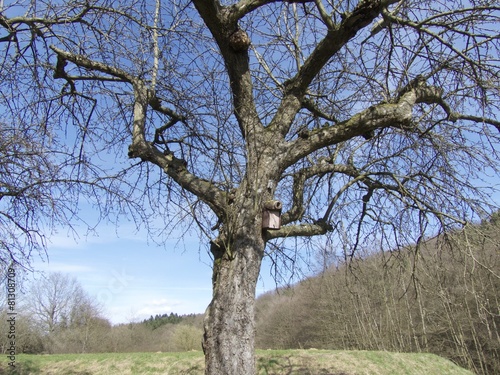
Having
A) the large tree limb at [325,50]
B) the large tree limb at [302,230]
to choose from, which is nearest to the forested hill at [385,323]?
the large tree limb at [302,230]

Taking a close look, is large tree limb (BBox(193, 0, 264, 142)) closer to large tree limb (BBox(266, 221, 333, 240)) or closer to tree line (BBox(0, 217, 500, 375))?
large tree limb (BBox(266, 221, 333, 240))

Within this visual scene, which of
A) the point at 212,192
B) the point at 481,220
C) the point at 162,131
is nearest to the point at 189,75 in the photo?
the point at 162,131

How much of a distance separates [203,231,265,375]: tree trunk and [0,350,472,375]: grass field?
8242 mm

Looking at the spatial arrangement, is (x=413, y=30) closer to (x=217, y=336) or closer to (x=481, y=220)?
(x=481, y=220)

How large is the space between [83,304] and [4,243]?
26.1 m

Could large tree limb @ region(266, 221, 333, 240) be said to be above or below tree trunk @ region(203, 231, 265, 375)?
above

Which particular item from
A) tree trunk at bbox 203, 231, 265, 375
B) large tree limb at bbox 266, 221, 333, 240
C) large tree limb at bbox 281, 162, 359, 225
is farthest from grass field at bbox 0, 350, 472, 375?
tree trunk at bbox 203, 231, 265, 375

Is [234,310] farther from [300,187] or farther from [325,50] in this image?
[325,50]

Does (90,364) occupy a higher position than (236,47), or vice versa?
(236,47)

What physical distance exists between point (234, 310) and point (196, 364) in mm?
9436

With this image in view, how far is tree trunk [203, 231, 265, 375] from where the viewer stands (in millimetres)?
2646

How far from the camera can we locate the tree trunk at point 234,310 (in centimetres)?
265

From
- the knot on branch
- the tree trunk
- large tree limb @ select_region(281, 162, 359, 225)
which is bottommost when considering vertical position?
the tree trunk

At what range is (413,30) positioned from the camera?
3832 millimetres
